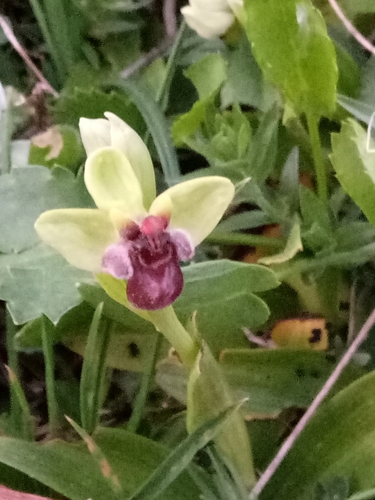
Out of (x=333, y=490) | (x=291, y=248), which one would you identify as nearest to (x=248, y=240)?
(x=291, y=248)

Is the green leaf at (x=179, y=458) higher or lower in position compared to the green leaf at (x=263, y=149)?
lower

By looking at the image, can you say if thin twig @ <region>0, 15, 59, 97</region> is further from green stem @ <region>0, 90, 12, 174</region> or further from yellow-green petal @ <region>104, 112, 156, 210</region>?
yellow-green petal @ <region>104, 112, 156, 210</region>

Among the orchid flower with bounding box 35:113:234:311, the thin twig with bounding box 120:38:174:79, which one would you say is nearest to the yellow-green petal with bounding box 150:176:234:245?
the orchid flower with bounding box 35:113:234:311

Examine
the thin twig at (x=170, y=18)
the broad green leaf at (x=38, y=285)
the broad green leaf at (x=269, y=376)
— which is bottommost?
the broad green leaf at (x=269, y=376)

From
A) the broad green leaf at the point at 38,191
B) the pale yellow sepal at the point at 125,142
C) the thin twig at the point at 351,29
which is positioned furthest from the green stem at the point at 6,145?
the thin twig at the point at 351,29

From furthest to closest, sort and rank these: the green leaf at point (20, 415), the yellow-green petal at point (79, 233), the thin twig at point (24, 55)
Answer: the thin twig at point (24, 55)
the green leaf at point (20, 415)
the yellow-green petal at point (79, 233)

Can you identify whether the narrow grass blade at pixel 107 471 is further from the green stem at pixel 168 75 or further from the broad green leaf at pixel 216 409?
the green stem at pixel 168 75

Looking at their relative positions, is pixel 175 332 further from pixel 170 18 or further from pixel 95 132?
pixel 170 18
